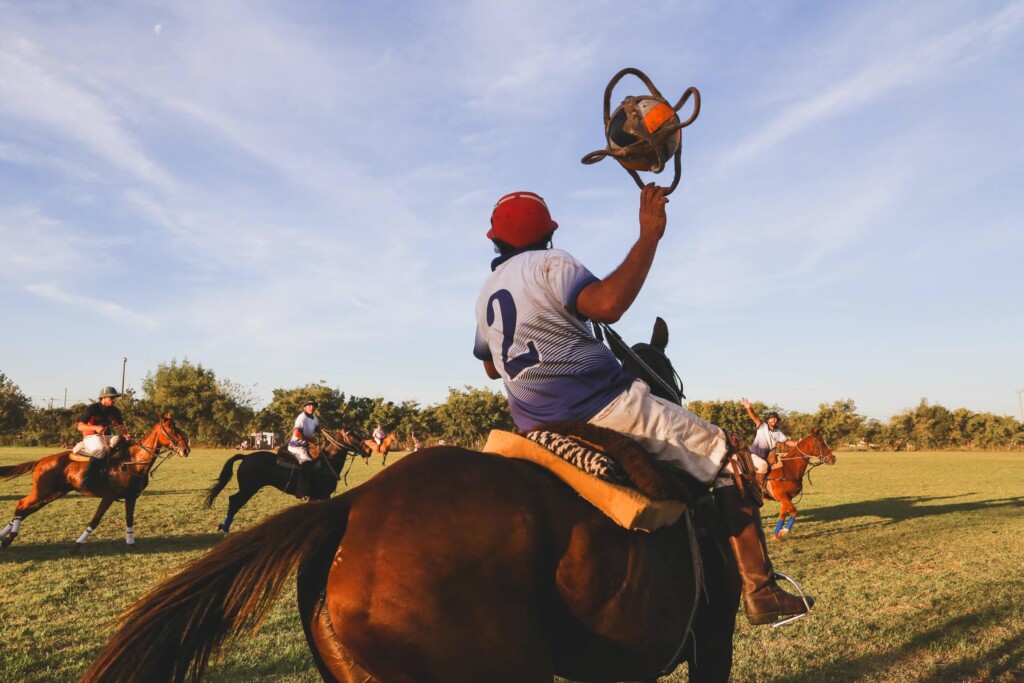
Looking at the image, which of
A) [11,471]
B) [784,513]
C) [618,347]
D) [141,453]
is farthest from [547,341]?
[784,513]

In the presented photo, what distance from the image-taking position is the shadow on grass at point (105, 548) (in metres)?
10.7

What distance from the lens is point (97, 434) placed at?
12.0m

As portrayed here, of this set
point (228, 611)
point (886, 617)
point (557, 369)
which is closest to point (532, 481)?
point (557, 369)

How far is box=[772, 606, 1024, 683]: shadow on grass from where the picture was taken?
216 inches

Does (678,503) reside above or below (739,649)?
above

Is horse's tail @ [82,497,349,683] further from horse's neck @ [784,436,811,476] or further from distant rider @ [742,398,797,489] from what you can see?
horse's neck @ [784,436,811,476]

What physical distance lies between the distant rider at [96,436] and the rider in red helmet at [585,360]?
11.6m

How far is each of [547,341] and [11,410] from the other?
73507 millimetres

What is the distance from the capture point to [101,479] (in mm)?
11852

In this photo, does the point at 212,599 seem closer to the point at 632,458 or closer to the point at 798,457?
the point at 632,458

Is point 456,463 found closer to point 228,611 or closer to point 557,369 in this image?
point 557,369

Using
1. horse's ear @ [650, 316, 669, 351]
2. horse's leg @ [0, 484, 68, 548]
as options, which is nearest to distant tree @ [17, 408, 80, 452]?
horse's leg @ [0, 484, 68, 548]

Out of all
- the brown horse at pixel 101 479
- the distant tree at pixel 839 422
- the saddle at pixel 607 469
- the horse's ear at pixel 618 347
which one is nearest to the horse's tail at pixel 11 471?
the brown horse at pixel 101 479

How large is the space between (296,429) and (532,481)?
508 inches
